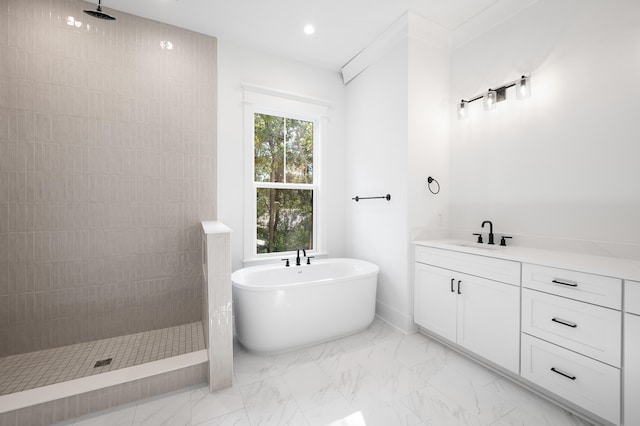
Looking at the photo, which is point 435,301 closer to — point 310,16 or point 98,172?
point 310,16

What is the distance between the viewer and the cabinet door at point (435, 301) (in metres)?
2.16

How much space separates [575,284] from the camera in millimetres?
1472

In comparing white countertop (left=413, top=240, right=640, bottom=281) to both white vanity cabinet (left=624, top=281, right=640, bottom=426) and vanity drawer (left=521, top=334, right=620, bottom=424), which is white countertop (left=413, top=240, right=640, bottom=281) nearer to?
white vanity cabinet (left=624, top=281, right=640, bottom=426)

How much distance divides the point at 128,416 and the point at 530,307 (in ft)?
8.05

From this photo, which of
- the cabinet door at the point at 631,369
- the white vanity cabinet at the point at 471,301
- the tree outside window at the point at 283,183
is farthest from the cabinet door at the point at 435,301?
the tree outside window at the point at 283,183

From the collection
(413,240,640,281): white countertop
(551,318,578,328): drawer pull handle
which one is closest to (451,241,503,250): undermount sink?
(413,240,640,281): white countertop

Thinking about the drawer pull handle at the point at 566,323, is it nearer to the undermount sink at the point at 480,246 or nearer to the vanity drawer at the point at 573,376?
the vanity drawer at the point at 573,376

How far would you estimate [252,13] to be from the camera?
2350 mm

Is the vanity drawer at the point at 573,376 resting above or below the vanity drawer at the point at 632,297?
below

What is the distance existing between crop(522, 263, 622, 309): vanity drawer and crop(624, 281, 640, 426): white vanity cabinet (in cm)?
4

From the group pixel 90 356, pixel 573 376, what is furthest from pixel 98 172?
pixel 573 376

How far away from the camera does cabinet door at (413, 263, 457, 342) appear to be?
2.16 meters

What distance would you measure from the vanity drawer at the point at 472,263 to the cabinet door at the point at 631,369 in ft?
1.64

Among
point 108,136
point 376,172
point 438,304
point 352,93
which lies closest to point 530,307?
point 438,304
